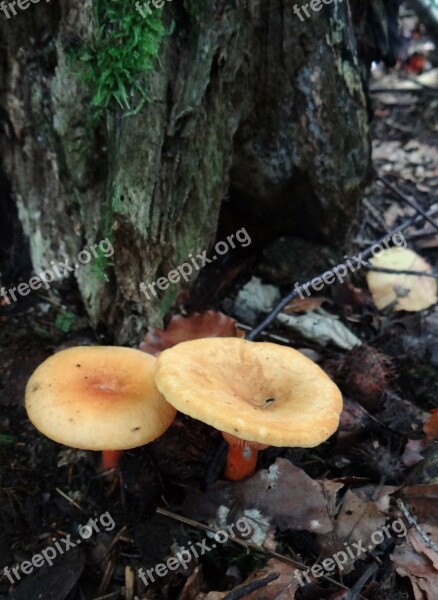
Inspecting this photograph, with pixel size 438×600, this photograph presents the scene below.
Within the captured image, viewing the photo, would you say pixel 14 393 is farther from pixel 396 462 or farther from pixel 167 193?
pixel 396 462

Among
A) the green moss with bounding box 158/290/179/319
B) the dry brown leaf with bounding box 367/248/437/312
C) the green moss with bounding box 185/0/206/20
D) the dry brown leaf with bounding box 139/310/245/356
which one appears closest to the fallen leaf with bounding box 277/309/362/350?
the dry brown leaf with bounding box 139/310/245/356

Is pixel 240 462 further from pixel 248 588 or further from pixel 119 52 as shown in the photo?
pixel 119 52

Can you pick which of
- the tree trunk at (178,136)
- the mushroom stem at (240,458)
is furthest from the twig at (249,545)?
the tree trunk at (178,136)

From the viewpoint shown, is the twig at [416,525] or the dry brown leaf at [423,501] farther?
the dry brown leaf at [423,501]

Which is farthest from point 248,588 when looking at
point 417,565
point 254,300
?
point 254,300

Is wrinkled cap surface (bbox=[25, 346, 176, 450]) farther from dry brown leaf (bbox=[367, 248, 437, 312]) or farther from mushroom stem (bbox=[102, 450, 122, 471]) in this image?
dry brown leaf (bbox=[367, 248, 437, 312])

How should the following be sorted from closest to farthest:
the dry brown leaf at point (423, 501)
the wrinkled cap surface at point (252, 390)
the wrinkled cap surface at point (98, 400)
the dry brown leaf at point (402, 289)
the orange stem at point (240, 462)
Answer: the wrinkled cap surface at point (252, 390) < the wrinkled cap surface at point (98, 400) < the dry brown leaf at point (423, 501) < the orange stem at point (240, 462) < the dry brown leaf at point (402, 289)

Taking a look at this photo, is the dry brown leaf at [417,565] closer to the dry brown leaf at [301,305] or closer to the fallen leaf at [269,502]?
the fallen leaf at [269,502]
